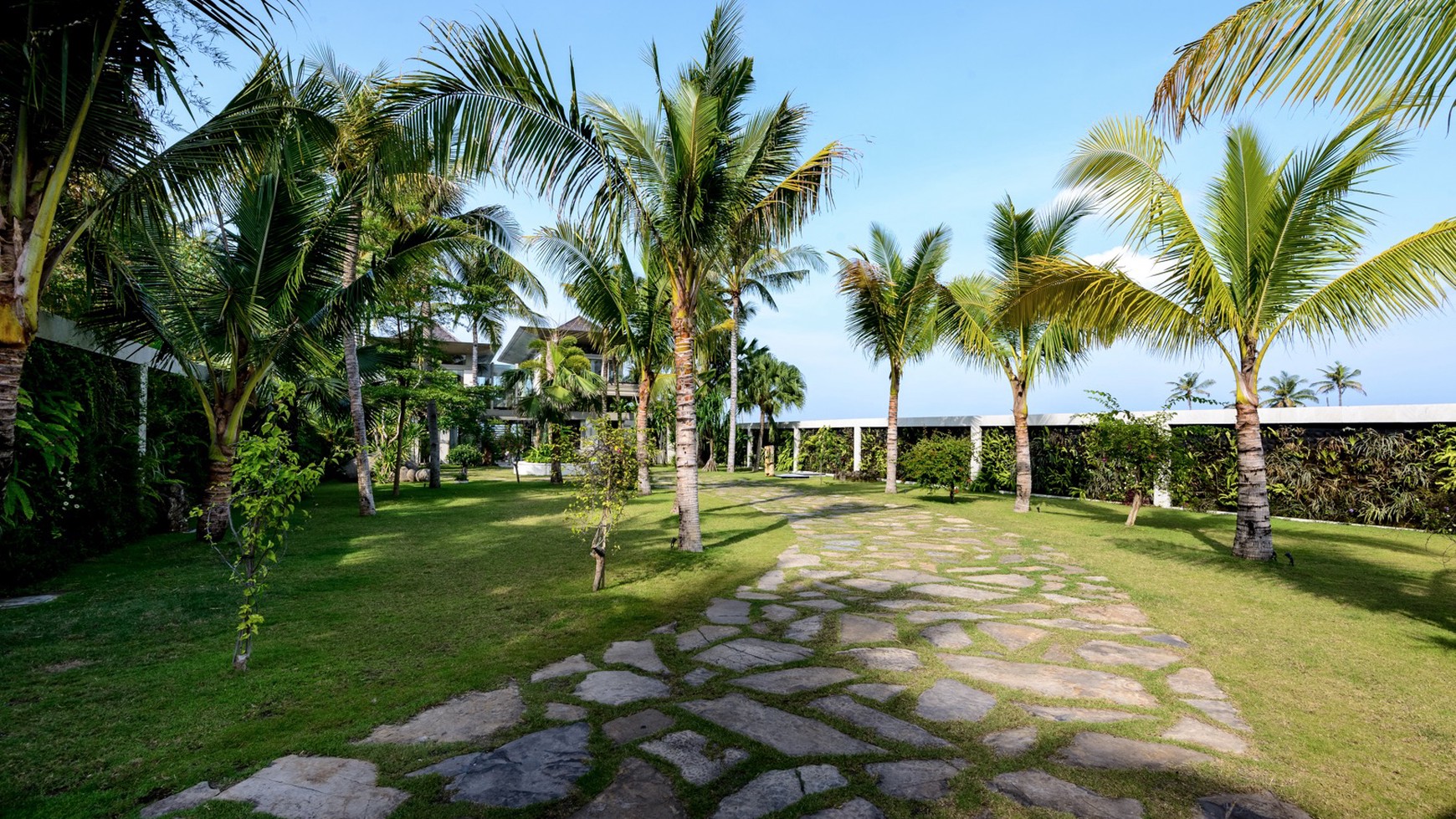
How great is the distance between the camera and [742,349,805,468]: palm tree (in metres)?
26.9

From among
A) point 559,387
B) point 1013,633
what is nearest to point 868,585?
point 1013,633

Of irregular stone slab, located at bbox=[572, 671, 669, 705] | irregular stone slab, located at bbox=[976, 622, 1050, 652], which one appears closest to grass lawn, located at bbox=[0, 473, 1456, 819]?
irregular stone slab, located at bbox=[572, 671, 669, 705]

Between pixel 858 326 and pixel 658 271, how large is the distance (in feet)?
18.9

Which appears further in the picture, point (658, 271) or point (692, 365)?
point (658, 271)

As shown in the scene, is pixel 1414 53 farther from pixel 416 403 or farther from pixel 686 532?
pixel 416 403

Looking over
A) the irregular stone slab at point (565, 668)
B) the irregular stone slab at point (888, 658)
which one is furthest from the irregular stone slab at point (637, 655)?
the irregular stone slab at point (888, 658)

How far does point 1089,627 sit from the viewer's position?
4680 mm

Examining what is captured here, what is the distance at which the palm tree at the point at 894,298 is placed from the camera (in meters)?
14.5

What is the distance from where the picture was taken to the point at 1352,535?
9477 millimetres

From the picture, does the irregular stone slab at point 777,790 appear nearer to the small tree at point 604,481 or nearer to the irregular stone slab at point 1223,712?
the irregular stone slab at point 1223,712

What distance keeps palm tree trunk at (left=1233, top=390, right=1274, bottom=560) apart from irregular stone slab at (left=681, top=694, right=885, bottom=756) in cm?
664

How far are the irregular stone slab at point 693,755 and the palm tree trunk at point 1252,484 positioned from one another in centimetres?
711

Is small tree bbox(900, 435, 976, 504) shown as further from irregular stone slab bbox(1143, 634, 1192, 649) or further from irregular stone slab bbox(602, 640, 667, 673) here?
irregular stone slab bbox(602, 640, 667, 673)

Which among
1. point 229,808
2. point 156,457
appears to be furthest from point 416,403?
point 229,808
